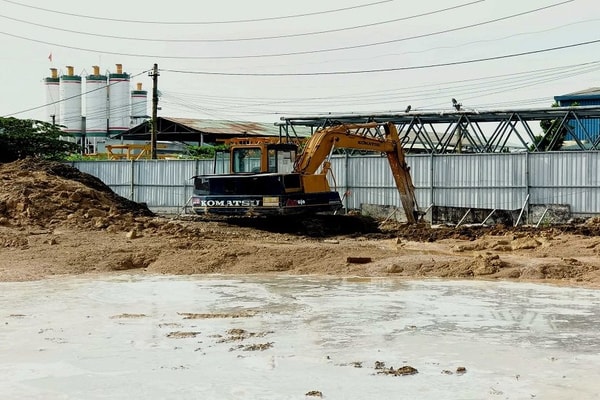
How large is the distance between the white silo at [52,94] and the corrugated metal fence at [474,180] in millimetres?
52926

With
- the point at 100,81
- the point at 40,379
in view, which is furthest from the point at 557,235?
the point at 100,81

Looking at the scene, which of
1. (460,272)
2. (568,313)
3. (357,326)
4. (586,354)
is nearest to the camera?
(586,354)

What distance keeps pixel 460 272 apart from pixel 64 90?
72000 mm

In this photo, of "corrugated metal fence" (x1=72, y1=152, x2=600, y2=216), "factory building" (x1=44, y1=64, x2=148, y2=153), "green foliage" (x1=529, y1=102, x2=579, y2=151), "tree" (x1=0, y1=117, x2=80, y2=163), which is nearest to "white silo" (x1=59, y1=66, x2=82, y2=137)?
"factory building" (x1=44, y1=64, x2=148, y2=153)

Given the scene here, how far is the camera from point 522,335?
11.0 m

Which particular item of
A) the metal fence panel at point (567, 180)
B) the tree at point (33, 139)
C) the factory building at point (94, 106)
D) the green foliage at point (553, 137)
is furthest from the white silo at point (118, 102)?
the metal fence panel at point (567, 180)

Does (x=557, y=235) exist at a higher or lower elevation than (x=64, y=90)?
lower

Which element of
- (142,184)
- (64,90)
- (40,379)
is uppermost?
(64,90)

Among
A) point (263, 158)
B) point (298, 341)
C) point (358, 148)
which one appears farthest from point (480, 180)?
point (298, 341)

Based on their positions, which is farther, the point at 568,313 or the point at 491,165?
the point at 491,165

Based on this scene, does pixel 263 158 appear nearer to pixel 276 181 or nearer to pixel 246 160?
pixel 276 181

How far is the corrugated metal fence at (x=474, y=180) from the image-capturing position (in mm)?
26984

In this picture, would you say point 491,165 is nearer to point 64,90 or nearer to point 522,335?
point 522,335

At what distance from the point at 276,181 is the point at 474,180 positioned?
8114 mm
